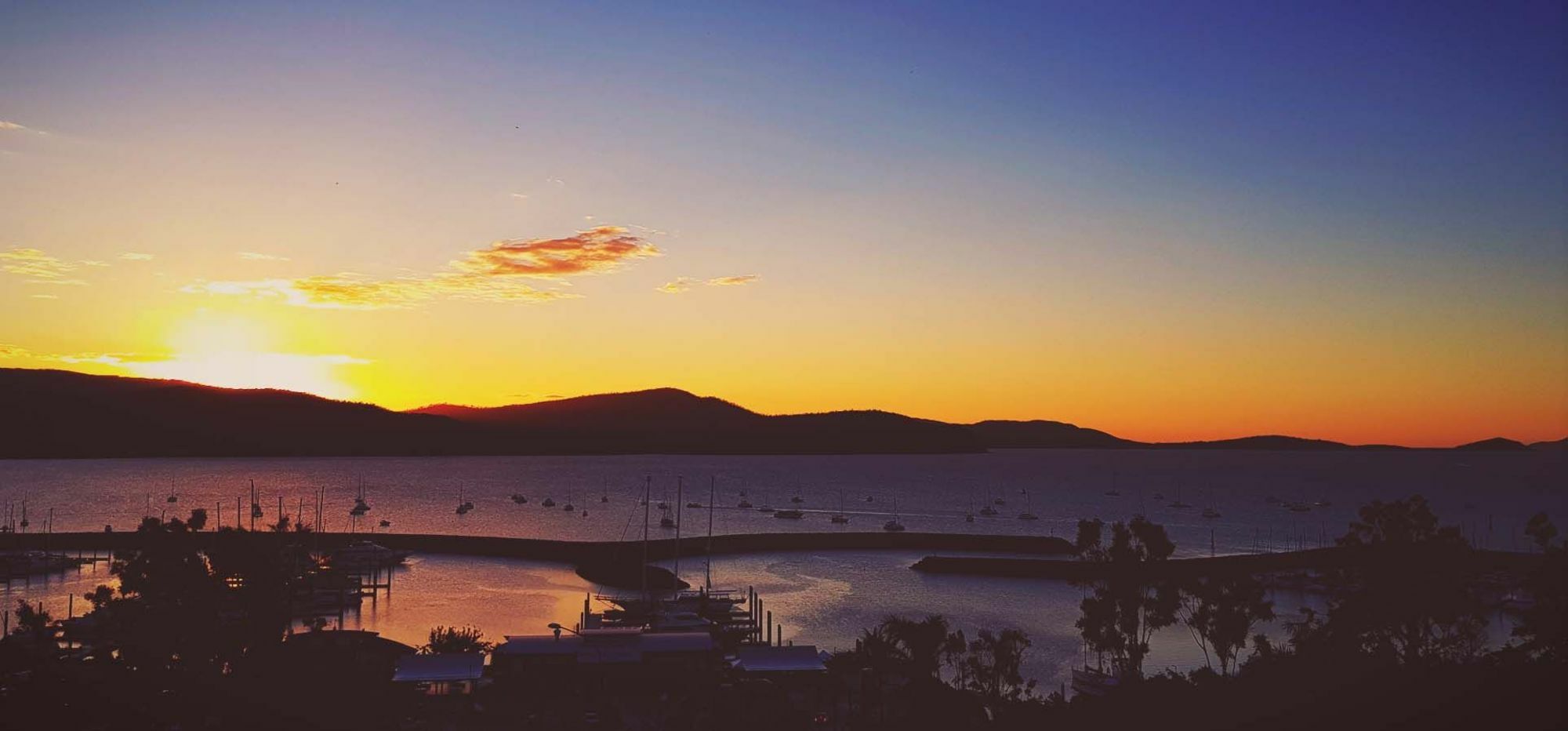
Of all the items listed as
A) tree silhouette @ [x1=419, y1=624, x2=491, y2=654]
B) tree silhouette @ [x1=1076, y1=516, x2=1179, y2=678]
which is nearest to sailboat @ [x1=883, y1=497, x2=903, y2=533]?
tree silhouette @ [x1=1076, y1=516, x2=1179, y2=678]

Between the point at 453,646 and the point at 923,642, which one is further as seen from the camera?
the point at 453,646

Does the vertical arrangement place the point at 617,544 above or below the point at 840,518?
below

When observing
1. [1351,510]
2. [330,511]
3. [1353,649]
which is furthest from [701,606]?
[1351,510]

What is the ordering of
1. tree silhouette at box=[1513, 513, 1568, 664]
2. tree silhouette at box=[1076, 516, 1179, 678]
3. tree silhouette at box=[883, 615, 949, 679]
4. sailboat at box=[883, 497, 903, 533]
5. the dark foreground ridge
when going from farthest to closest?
sailboat at box=[883, 497, 903, 533]
the dark foreground ridge
tree silhouette at box=[1076, 516, 1179, 678]
tree silhouette at box=[1513, 513, 1568, 664]
tree silhouette at box=[883, 615, 949, 679]

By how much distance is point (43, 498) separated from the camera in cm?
14675

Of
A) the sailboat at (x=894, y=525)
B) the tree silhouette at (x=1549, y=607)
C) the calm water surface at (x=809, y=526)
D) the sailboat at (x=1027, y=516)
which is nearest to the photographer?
the tree silhouette at (x=1549, y=607)

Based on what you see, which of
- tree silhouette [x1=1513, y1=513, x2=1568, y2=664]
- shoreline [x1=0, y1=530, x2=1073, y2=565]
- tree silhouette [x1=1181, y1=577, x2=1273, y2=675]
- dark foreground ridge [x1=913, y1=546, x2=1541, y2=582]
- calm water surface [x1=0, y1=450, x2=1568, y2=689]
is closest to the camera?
tree silhouette [x1=1513, y1=513, x2=1568, y2=664]

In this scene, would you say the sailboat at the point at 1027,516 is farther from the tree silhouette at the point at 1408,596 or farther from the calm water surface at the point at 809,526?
the tree silhouette at the point at 1408,596

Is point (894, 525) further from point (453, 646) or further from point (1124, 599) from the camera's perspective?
point (453, 646)

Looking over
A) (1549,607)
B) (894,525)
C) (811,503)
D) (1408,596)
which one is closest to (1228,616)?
(1408,596)

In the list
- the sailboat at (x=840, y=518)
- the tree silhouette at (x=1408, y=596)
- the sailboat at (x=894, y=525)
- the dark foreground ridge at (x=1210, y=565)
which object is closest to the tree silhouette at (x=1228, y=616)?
the tree silhouette at (x=1408, y=596)

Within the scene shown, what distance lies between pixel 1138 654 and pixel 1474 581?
3840 centimetres

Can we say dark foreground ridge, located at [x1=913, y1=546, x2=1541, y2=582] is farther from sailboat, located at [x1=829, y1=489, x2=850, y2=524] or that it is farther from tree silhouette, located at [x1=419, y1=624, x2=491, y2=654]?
tree silhouette, located at [x1=419, y1=624, x2=491, y2=654]

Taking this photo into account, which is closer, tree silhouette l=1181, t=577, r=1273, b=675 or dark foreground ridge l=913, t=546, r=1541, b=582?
tree silhouette l=1181, t=577, r=1273, b=675
